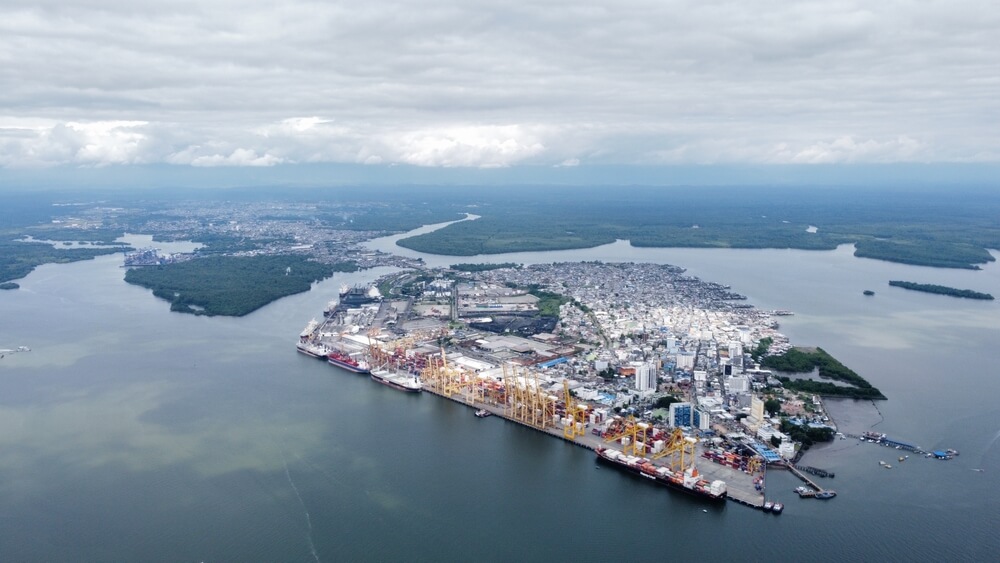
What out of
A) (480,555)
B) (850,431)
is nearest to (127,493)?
(480,555)

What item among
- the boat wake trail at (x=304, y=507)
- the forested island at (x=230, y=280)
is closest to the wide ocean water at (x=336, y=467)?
the boat wake trail at (x=304, y=507)

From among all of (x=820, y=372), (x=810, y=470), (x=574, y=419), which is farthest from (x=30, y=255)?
(x=810, y=470)

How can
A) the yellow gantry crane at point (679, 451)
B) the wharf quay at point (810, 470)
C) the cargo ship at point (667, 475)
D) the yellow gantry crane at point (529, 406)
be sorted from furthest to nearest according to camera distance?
the yellow gantry crane at point (529, 406)
the yellow gantry crane at point (679, 451)
the wharf quay at point (810, 470)
the cargo ship at point (667, 475)

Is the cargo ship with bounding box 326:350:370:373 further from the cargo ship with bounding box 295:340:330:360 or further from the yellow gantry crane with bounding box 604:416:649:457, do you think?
the yellow gantry crane with bounding box 604:416:649:457

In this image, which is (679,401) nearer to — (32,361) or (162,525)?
(162,525)

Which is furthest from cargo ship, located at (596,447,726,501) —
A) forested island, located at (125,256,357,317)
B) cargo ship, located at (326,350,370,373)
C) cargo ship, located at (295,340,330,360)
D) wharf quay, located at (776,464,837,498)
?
forested island, located at (125,256,357,317)

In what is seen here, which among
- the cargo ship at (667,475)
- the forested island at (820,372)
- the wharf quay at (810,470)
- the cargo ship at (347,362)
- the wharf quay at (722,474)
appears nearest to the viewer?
the wharf quay at (722,474)

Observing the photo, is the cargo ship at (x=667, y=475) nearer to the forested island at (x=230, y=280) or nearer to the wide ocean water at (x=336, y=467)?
the wide ocean water at (x=336, y=467)
